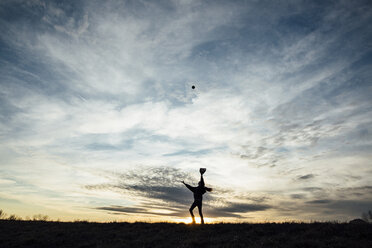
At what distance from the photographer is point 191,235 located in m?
A: 13.3

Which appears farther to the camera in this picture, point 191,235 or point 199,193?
point 199,193

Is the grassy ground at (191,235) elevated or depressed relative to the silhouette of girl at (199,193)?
depressed

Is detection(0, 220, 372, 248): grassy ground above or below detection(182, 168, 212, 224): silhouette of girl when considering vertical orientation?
below

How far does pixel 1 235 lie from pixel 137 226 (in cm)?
952

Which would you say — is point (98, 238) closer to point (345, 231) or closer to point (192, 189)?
point (192, 189)

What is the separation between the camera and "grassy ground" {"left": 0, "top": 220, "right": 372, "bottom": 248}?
36.0 feet

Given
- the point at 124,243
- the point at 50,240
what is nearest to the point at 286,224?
the point at 124,243

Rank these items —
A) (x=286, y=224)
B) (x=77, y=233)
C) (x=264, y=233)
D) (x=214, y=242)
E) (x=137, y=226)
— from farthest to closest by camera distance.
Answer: (x=137, y=226) → (x=77, y=233) → (x=286, y=224) → (x=264, y=233) → (x=214, y=242)

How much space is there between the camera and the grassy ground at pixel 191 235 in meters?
11.0

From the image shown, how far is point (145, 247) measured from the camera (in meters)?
12.1

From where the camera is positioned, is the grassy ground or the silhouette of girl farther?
the silhouette of girl

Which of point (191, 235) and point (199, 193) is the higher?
point (199, 193)

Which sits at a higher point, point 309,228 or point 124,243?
point 309,228

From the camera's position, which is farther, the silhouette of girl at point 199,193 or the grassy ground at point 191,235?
the silhouette of girl at point 199,193
